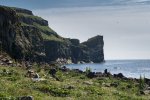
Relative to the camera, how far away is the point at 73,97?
119ft

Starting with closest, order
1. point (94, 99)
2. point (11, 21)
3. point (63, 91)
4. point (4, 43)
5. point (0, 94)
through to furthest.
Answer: point (0, 94) → point (94, 99) → point (63, 91) → point (4, 43) → point (11, 21)

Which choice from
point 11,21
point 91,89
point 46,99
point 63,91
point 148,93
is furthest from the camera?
point 11,21

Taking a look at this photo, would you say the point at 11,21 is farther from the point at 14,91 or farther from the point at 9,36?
the point at 14,91

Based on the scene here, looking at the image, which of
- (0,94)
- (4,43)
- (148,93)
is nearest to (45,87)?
(0,94)

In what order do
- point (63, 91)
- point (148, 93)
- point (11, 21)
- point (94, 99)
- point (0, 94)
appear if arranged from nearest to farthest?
point (0, 94)
point (94, 99)
point (63, 91)
point (148, 93)
point (11, 21)

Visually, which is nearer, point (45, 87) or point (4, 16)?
point (45, 87)

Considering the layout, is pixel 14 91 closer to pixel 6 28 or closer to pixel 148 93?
pixel 148 93

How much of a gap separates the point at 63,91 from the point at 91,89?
6.21m

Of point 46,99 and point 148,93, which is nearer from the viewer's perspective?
point 46,99

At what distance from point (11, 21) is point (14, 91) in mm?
107189

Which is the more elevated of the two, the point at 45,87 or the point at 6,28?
the point at 6,28

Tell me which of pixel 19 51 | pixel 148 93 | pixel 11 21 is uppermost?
pixel 11 21

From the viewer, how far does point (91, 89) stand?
44469 mm

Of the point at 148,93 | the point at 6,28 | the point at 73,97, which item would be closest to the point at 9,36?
the point at 6,28
